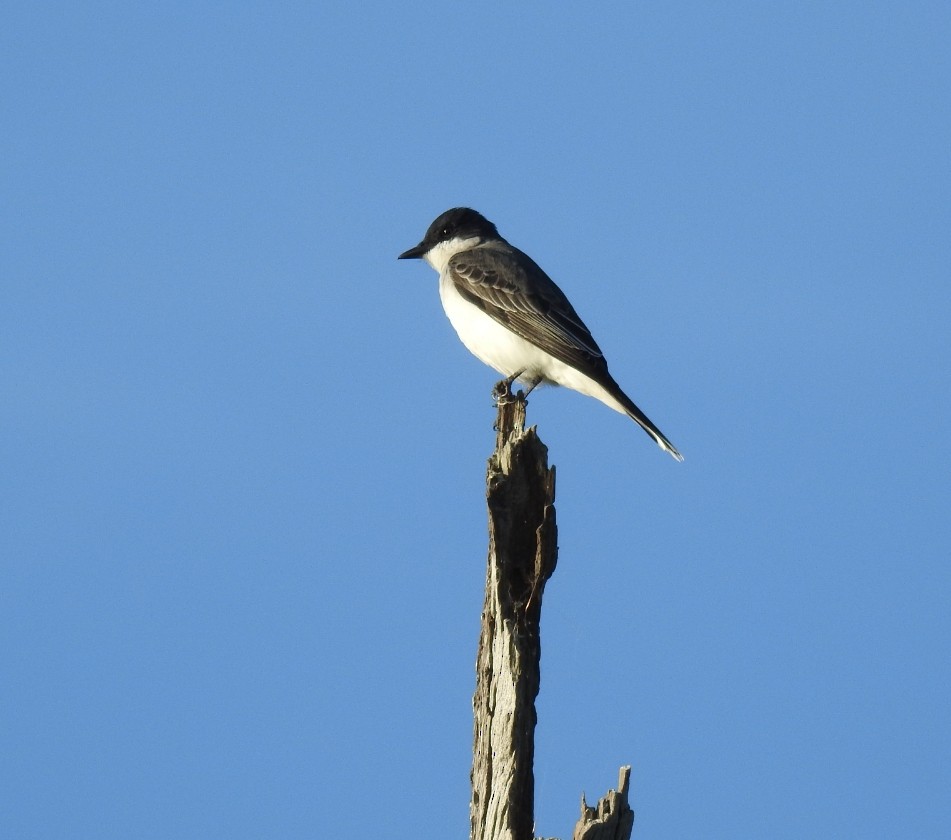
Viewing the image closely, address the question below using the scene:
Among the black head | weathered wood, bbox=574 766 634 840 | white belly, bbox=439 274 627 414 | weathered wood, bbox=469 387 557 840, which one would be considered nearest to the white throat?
the black head

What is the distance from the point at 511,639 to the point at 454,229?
7.92 metres

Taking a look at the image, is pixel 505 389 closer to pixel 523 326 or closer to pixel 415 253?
pixel 523 326

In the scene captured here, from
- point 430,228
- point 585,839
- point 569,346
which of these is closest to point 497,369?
point 569,346

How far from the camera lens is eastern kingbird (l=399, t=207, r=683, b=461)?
12.7m

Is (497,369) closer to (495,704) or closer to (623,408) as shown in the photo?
(623,408)

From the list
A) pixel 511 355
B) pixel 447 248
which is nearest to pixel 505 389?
pixel 511 355

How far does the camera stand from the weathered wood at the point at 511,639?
8125 mm

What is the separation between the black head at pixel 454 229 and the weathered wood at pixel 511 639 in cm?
690

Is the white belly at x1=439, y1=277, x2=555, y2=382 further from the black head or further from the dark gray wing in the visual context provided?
the black head

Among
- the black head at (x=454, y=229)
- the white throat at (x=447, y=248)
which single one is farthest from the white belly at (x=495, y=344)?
the black head at (x=454, y=229)

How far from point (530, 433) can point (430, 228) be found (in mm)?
7314

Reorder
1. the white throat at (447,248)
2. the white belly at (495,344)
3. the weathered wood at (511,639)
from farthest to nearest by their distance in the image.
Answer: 1. the white throat at (447,248)
2. the white belly at (495,344)
3. the weathered wood at (511,639)

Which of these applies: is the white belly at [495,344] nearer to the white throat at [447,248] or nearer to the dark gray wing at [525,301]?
the dark gray wing at [525,301]

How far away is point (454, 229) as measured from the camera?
15.5 meters
